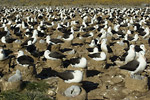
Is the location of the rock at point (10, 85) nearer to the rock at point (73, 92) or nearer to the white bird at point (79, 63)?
the rock at point (73, 92)

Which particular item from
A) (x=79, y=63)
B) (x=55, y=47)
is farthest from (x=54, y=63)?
(x=55, y=47)

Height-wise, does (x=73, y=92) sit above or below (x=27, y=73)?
above

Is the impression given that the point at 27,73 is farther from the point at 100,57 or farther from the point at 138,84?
the point at 138,84

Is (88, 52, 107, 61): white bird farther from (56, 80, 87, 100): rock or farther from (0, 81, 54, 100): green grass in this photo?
(0, 81, 54, 100): green grass

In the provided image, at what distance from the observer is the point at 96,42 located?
1570cm

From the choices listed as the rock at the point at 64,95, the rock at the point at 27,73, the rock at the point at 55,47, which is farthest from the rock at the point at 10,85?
the rock at the point at 55,47

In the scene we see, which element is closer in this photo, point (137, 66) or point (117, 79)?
point (137, 66)

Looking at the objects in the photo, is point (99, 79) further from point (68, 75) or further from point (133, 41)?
point (133, 41)

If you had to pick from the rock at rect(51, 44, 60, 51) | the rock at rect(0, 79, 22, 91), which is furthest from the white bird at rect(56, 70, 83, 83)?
the rock at rect(51, 44, 60, 51)

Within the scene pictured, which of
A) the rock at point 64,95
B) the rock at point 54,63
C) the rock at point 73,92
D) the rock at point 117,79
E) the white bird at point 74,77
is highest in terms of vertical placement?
the white bird at point 74,77

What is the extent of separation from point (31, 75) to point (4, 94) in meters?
2.22

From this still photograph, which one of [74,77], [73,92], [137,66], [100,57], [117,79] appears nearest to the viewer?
[73,92]

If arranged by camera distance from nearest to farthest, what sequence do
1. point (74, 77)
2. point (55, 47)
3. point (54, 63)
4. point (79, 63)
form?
point (74, 77) < point (79, 63) < point (54, 63) < point (55, 47)

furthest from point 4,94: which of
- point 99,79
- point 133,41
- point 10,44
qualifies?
point 133,41
